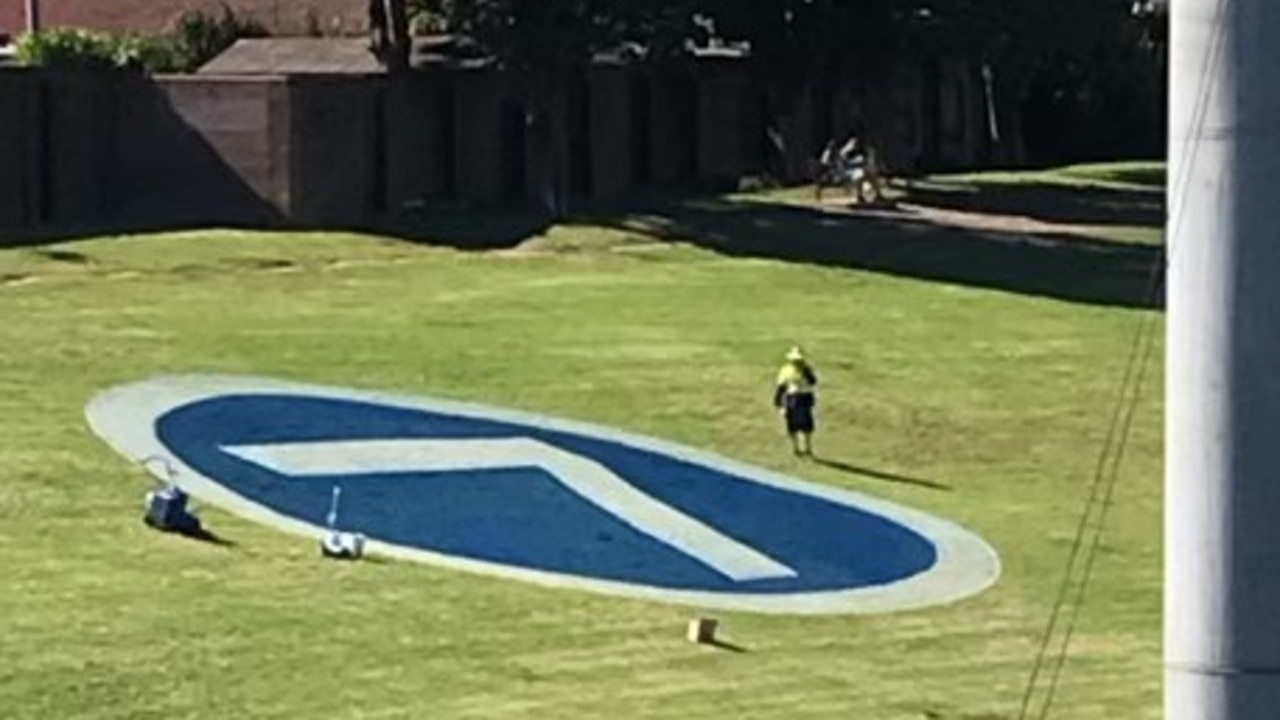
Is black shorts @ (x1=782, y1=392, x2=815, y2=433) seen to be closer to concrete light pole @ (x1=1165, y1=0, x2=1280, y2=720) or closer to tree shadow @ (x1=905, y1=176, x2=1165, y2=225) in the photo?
tree shadow @ (x1=905, y1=176, x2=1165, y2=225)

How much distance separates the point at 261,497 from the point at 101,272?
42.1ft

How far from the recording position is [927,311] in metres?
39.8

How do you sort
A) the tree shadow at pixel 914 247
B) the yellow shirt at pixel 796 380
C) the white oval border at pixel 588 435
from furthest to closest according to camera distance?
the tree shadow at pixel 914 247 < the yellow shirt at pixel 796 380 < the white oval border at pixel 588 435

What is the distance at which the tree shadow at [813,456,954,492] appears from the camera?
30031 mm

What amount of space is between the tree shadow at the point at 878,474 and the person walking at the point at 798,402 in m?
0.31

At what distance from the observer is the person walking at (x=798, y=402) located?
30.4 meters

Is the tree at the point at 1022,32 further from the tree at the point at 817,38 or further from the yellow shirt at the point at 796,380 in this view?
the yellow shirt at the point at 796,380

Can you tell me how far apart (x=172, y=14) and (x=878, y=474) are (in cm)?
3233

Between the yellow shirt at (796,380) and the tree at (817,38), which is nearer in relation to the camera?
the yellow shirt at (796,380)

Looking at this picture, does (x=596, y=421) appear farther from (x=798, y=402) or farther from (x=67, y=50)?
(x=67, y=50)

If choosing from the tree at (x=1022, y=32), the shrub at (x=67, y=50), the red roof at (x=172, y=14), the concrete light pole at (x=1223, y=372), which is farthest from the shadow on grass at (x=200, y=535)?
the red roof at (x=172, y=14)

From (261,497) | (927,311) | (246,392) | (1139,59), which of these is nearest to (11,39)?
(1139,59)

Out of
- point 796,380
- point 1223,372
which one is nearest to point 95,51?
point 796,380

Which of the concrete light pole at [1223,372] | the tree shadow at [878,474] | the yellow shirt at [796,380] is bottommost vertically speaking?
the tree shadow at [878,474]
